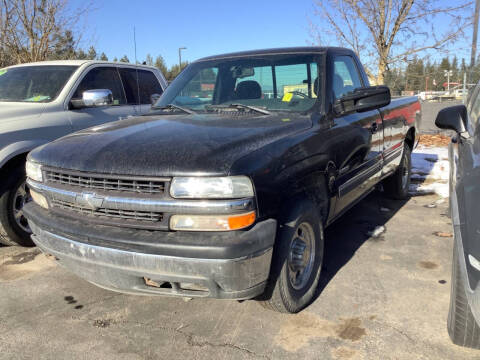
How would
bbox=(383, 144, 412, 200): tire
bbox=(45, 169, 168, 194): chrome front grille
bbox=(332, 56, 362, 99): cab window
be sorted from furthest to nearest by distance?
bbox=(383, 144, 412, 200): tire < bbox=(332, 56, 362, 99): cab window < bbox=(45, 169, 168, 194): chrome front grille

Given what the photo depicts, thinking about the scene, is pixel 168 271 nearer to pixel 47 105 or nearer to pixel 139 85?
pixel 47 105

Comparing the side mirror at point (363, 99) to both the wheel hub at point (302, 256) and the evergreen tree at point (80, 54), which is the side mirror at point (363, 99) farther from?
the evergreen tree at point (80, 54)

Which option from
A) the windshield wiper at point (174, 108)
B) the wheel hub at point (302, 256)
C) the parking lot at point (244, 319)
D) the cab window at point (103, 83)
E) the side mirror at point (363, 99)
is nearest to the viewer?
the parking lot at point (244, 319)

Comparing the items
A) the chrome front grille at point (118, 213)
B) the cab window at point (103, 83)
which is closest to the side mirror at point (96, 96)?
the cab window at point (103, 83)

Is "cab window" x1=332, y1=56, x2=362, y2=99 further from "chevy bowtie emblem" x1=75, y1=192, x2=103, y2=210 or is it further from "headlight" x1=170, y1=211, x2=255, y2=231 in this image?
"chevy bowtie emblem" x1=75, y1=192, x2=103, y2=210

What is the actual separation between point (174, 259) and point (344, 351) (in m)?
1.20

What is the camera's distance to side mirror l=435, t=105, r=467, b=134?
3.02 metres

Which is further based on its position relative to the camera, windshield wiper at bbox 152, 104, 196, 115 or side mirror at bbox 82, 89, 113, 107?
side mirror at bbox 82, 89, 113, 107

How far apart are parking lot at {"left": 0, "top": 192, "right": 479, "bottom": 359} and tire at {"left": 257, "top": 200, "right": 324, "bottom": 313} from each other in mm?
161

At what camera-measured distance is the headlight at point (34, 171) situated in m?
2.71

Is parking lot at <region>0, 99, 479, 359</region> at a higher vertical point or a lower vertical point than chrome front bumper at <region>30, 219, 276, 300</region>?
lower

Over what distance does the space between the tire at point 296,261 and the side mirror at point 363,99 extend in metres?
1.03

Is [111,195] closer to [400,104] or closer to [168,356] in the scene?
[168,356]

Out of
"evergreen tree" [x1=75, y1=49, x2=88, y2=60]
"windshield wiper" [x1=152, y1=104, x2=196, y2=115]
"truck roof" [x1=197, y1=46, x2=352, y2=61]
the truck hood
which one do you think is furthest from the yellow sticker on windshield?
"evergreen tree" [x1=75, y1=49, x2=88, y2=60]
